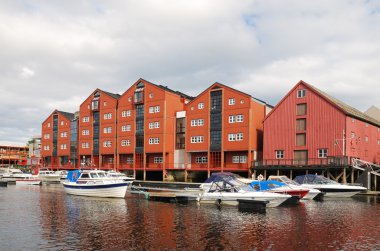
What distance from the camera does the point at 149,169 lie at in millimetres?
71938

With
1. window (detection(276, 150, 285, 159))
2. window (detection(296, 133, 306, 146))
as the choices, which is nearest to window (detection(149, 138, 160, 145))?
window (detection(276, 150, 285, 159))

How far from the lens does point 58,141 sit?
93000 millimetres

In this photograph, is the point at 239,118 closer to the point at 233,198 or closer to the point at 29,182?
the point at 233,198

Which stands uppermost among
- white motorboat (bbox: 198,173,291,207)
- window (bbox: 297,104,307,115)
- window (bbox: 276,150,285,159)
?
window (bbox: 297,104,307,115)

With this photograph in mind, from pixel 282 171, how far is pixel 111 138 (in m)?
37.0

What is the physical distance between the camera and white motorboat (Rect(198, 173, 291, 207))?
33.7 meters

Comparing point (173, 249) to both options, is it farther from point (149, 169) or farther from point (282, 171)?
point (149, 169)

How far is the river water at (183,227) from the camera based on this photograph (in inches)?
792

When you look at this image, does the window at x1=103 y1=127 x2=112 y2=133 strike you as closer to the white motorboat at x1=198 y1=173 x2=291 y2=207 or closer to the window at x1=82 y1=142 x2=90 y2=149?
the window at x1=82 y1=142 x2=90 y2=149

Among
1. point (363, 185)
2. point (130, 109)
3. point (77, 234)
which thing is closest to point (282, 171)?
point (363, 185)

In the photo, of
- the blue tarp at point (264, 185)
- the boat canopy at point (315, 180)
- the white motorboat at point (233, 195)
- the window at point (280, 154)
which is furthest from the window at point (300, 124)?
the white motorboat at point (233, 195)

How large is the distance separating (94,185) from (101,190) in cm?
108

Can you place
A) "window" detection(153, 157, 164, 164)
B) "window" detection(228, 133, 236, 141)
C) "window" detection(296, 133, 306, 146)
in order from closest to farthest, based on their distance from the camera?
"window" detection(296, 133, 306, 146) < "window" detection(228, 133, 236, 141) < "window" detection(153, 157, 164, 164)

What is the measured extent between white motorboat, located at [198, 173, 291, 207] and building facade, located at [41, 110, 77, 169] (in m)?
57.3
